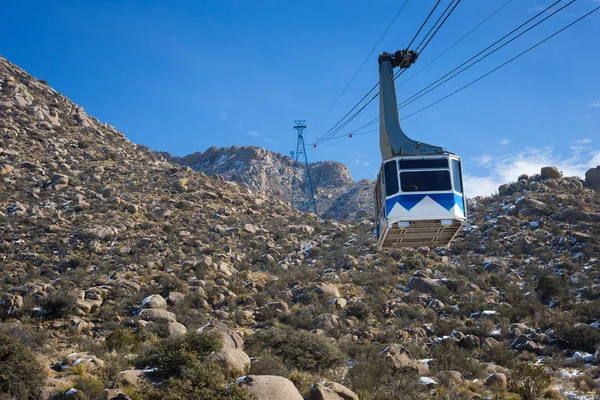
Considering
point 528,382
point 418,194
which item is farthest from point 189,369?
point 528,382

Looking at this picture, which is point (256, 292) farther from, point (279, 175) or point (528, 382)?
point (279, 175)

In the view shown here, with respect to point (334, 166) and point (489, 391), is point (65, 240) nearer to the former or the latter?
point (489, 391)

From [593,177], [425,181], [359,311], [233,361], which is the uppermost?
[593,177]

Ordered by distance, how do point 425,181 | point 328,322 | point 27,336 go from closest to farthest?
point 425,181, point 27,336, point 328,322

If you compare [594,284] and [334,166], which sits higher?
[334,166]

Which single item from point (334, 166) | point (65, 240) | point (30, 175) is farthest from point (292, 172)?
point (65, 240)

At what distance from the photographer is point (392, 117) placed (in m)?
19.5

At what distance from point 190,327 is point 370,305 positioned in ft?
34.4

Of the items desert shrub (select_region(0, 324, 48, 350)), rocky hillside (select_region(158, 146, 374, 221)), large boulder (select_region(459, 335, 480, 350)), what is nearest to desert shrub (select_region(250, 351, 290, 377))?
desert shrub (select_region(0, 324, 48, 350))

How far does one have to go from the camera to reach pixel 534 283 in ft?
107

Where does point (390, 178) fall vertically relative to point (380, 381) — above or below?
above

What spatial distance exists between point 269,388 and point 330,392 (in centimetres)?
183

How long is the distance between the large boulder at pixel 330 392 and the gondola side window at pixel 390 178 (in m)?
6.02

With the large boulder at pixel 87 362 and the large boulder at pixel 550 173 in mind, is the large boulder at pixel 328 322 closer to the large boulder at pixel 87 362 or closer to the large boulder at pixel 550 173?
the large boulder at pixel 87 362
